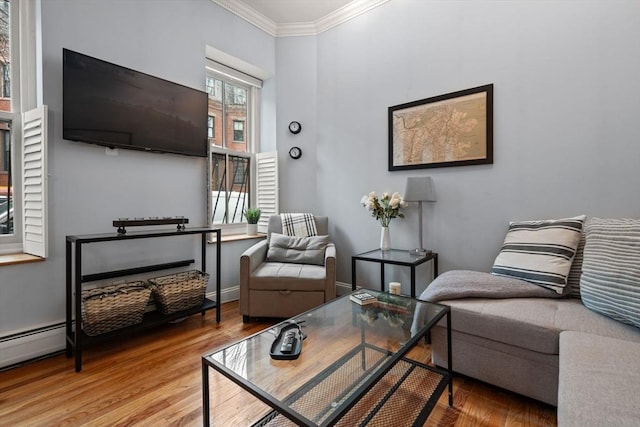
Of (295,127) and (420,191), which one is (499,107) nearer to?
(420,191)

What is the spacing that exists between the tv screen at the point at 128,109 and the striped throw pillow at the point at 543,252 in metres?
2.54

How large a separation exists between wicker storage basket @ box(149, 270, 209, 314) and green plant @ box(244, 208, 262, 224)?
0.93m

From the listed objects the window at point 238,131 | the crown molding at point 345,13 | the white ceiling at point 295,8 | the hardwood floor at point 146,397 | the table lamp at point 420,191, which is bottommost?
the hardwood floor at point 146,397

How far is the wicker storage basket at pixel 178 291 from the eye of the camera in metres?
2.26

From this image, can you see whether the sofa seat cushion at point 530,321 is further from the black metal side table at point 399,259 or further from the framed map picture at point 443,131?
the framed map picture at point 443,131

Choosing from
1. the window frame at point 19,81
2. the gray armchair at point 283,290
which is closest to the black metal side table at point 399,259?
the gray armchair at point 283,290

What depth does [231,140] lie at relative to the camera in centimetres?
334

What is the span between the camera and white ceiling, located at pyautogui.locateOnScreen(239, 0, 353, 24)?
118 inches

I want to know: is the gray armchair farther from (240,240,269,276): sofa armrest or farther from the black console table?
the black console table

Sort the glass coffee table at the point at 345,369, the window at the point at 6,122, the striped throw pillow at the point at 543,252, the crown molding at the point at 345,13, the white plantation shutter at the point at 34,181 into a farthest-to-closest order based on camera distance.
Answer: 1. the crown molding at the point at 345,13
2. the window at the point at 6,122
3. the white plantation shutter at the point at 34,181
4. the striped throw pillow at the point at 543,252
5. the glass coffee table at the point at 345,369

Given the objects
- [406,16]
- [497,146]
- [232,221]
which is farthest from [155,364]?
[406,16]

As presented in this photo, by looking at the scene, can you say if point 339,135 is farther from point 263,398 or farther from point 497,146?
point 263,398

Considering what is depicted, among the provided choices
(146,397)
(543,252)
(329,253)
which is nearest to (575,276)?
(543,252)

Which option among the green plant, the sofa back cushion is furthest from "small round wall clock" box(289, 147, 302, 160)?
the sofa back cushion
